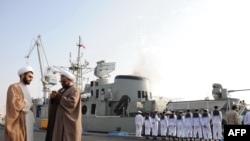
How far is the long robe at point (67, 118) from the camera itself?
13.3 feet

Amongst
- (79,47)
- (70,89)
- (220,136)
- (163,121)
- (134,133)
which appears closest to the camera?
(70,89)

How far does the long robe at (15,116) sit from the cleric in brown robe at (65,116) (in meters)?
0.40

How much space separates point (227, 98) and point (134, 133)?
558 cm

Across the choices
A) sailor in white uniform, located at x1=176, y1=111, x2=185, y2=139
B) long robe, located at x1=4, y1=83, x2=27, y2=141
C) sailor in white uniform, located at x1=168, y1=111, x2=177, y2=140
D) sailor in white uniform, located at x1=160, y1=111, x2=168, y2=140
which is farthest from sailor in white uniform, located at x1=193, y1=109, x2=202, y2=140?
long robe, located at x1=4, y1=83, x2=27, y2=141

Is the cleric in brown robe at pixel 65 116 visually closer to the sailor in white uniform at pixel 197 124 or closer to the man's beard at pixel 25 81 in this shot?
the man's beard at pixel 25 81

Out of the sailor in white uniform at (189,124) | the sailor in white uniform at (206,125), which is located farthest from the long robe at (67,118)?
the sailor in white uniform at (189,124)

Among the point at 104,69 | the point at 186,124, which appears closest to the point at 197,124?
the point at 186,124

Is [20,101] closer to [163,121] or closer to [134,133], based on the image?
[163,121]

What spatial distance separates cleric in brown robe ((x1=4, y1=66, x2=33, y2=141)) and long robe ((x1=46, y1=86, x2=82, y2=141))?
389 millimetres

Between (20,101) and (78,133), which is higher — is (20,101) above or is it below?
above

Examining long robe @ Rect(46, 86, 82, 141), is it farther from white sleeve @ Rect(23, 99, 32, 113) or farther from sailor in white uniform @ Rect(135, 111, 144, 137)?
sailor in white uniform @ Rect(135, 111, 144, 137)

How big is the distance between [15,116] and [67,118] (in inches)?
27.5

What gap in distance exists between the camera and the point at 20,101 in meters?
4.11

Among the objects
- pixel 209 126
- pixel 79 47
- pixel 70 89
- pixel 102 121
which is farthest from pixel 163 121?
pixel 79 47
